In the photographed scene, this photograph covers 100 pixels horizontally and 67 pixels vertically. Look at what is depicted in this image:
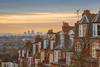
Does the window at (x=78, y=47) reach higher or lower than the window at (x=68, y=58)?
higher

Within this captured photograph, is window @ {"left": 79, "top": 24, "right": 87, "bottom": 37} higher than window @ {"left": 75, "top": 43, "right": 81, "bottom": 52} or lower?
higher

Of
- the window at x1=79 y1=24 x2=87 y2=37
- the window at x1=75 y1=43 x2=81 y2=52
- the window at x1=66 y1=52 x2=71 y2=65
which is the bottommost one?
the window at x1=66 y1=52 x2=71 y2=65

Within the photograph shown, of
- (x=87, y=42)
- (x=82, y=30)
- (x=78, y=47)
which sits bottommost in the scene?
(x=78, y=47)

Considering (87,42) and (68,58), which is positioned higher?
(87,42)

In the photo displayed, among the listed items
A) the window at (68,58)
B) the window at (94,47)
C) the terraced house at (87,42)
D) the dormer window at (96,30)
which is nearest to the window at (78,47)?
the terraced house at (87,42)

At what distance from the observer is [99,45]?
132ft

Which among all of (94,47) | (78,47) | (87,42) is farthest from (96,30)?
(78,47)

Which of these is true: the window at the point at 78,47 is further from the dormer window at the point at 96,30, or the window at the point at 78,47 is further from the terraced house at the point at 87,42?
the dormer window at the point at 96,30

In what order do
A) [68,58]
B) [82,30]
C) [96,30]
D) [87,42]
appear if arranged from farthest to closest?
[68,58] → [82,30] → [87,42] → [96,30]

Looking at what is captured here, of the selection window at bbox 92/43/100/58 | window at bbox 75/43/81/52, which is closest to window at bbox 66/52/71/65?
window at bbox 75/43/81/52

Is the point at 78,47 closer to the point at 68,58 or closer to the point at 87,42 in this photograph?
the point at 87,42

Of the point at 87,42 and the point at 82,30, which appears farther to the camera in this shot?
the point at 82,30

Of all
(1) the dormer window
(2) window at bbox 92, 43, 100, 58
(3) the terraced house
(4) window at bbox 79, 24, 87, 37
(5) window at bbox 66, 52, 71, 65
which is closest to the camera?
(3) the terraced house

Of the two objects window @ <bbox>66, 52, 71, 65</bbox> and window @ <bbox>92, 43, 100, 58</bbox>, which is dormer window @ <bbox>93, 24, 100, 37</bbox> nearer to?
window @ <bbox>92, 43, 100, 58</bbox>
